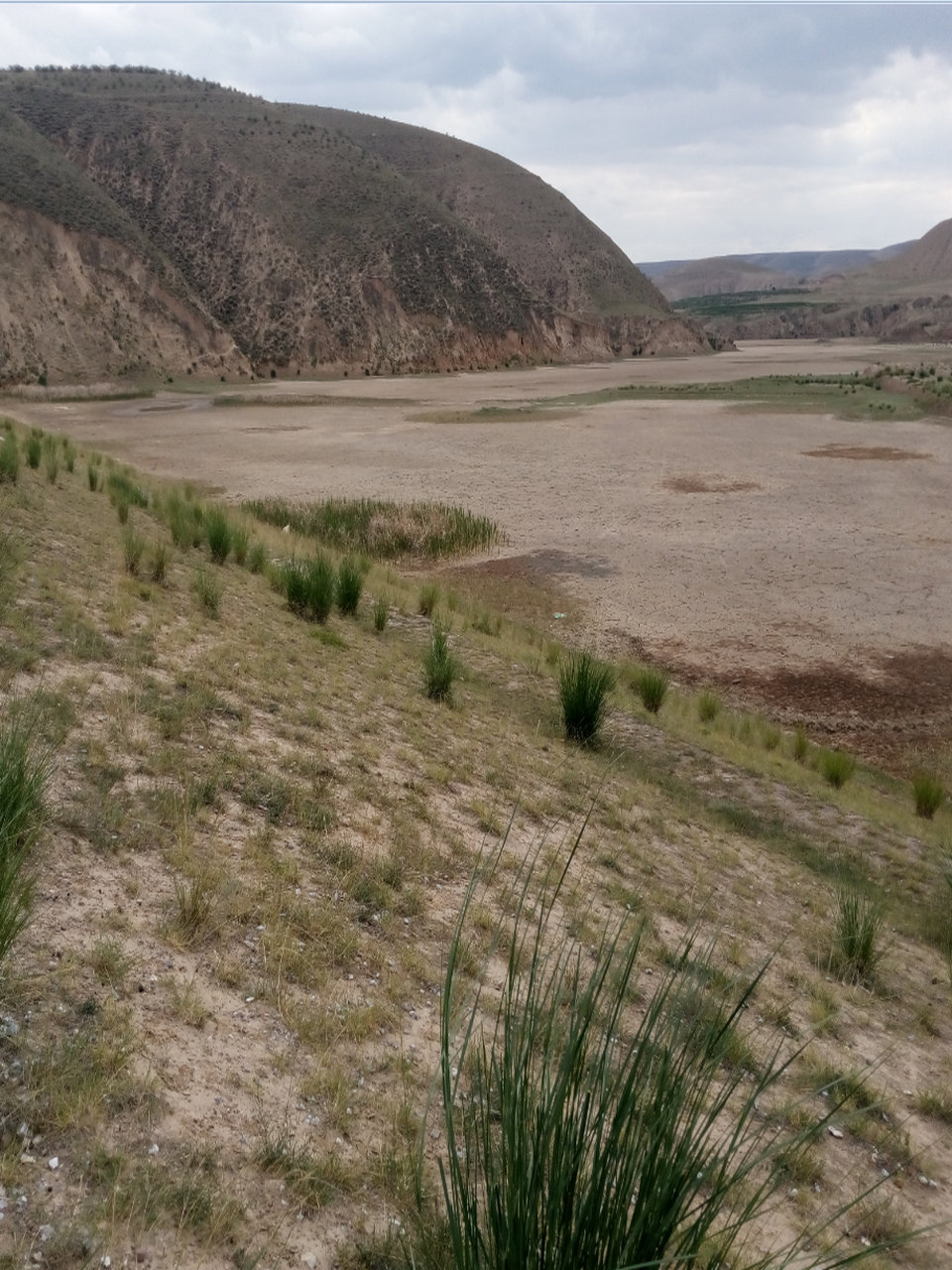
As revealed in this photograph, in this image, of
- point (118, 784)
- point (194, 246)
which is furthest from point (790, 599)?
point (194, 246)

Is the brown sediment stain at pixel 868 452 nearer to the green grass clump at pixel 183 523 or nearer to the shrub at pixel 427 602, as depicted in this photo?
the shrub at pixel 427 602

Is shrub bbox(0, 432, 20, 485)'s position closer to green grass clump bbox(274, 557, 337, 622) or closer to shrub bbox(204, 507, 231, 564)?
shrub bbox(204, 507, 231, 564)

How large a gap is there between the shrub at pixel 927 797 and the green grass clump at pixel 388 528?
10.8 metres

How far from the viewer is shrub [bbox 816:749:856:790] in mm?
9703

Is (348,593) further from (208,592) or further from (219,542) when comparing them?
(208,592)

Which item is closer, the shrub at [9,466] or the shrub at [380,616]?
the shrub at [380,616]

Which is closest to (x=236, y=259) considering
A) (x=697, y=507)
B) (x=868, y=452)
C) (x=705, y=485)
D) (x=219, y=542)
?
(x=868, y=452)

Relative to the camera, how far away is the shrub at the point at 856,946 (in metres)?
5.71

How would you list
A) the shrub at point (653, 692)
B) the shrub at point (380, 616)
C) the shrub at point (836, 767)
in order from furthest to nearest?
the shrub at point (380, 616) < the shrub at point (653, 692) < the shrub at point (836, 767)

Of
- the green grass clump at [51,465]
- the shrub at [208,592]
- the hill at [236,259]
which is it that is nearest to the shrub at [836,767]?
the shrub at [208,592]

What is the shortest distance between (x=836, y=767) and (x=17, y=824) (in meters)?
7.80

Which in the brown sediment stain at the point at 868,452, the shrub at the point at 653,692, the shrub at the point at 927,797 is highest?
the brown sediment stain at the point at 868,452

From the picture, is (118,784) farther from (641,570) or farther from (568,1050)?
(641,570)

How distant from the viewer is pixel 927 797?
927 centimetres
